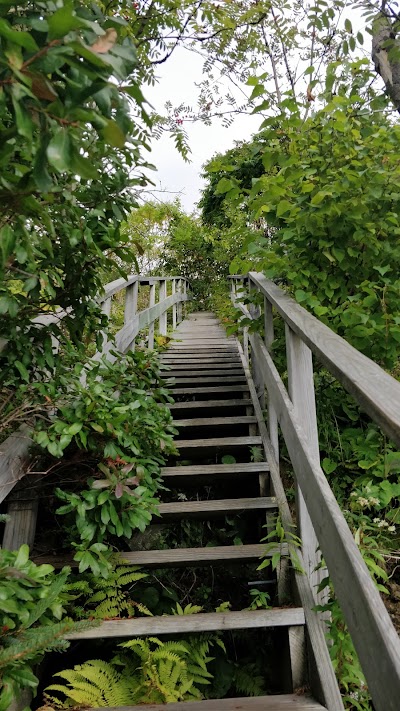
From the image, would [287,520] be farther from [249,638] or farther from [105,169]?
[105,169]

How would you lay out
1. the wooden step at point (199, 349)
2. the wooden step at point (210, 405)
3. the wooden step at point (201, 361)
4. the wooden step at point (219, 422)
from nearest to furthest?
the wooden step at point (219, 422) < the wooden step at point (210, 405) < the wooden step at point (201, 361) < the wooden step at point (199, 349)

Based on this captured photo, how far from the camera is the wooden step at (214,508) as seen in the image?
2.25 m

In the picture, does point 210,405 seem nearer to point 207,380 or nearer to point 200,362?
point 207,380

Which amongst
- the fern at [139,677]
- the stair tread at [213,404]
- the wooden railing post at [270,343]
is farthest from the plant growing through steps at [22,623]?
the stair tread at [213,404]

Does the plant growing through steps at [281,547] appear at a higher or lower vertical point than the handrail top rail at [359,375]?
lower

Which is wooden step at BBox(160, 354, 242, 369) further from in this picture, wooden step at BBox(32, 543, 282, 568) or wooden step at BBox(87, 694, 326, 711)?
wooden step at BBox(87, 694, 326, 711)

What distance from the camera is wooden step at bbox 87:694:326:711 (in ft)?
4.67

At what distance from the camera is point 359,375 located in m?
1.01

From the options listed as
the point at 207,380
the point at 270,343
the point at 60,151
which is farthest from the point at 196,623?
the point at 207,380

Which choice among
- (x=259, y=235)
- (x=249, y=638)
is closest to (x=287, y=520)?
(x=249, y=638)

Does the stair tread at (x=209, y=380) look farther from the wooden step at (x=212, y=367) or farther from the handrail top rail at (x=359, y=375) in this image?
the handrail top rail at (x=359, y=375)

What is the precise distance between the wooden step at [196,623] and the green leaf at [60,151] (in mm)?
1613

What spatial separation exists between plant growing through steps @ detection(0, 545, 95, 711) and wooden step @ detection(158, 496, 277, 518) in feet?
3.14

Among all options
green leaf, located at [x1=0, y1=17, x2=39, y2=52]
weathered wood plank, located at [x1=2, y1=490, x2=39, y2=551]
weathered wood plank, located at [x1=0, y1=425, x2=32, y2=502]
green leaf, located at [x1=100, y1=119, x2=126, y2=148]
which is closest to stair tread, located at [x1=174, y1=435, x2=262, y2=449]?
weathered wood plank, located at [x1=2, y1=490, x2=39, y2=551]
